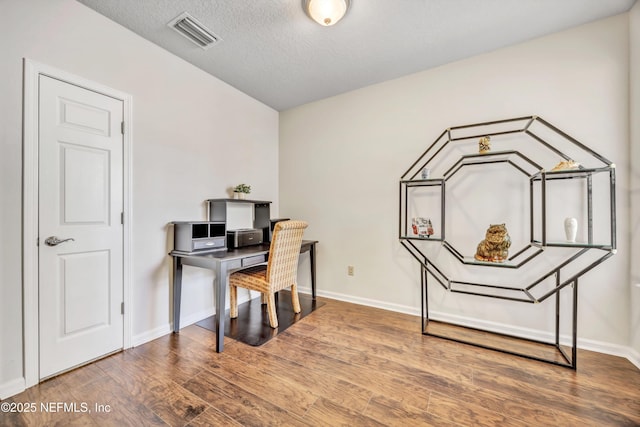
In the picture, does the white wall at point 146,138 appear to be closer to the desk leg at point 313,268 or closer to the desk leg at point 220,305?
the desk leg at point 220,305

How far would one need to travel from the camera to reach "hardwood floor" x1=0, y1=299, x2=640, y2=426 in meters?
1.39

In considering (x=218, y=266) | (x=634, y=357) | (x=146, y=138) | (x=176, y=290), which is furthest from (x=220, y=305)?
(x=634, y=357)

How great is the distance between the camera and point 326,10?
1.78 meters

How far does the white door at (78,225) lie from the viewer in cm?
169

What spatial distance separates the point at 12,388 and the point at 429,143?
372cm

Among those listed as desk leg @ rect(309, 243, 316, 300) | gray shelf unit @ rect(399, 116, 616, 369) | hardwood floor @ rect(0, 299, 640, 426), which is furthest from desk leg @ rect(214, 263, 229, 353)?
gray shelf unit @ rect(399, 116, 616, 369)

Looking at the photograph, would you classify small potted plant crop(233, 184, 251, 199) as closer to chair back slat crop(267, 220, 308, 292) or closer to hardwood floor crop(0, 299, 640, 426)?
chair back slat crop(267, 220, 308, 292)

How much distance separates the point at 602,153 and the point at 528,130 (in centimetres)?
53

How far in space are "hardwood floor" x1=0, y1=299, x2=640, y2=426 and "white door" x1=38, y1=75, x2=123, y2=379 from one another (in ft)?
0.73

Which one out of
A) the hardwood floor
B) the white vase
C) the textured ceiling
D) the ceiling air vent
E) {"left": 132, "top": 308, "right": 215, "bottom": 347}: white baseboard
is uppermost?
the textured ceiling

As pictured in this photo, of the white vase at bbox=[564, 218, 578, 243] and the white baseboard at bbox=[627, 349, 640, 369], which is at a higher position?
the white vase at bbox=[564, 218, 578, 243]

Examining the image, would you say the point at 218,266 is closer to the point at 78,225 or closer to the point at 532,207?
the point at 78,225

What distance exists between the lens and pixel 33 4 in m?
1.63

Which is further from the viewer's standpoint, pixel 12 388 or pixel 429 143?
pixel 429 143
